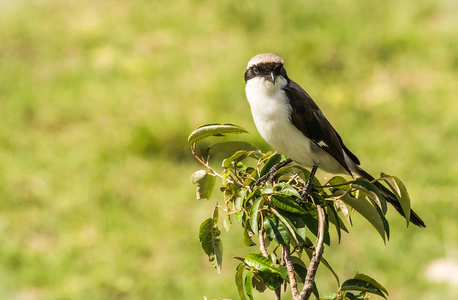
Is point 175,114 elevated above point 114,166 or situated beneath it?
elevated above

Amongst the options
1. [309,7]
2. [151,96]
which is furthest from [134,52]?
[309,7]

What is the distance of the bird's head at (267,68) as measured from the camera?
9.77 ft

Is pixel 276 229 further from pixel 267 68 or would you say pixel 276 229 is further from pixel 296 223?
pixel 267 68

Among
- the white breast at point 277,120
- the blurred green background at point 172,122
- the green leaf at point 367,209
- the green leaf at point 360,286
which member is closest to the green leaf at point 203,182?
the green leaf at point 367,209

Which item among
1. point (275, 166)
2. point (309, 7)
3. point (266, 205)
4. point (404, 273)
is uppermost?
point (309, 7)

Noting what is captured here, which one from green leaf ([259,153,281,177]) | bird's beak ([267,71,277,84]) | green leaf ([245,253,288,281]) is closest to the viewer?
green leaf ([245,253,288,281])

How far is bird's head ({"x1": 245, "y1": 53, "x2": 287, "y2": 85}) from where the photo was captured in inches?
117

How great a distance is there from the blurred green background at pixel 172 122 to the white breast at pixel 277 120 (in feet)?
9.11

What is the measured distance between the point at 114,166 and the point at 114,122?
0.68 m

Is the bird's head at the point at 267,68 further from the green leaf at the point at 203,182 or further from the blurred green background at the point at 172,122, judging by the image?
the blurred green background at the point at 172,122

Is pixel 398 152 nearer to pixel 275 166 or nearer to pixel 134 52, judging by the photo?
pixel 134 52

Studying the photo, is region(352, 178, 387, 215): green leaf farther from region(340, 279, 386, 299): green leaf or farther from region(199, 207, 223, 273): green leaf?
region(199, 207, 223, 273): green leaf

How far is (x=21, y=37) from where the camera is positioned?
922 cm

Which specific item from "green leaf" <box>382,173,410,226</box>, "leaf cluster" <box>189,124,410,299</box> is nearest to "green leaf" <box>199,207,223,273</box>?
"leaf cluster" <box>189,124,410,299</box>
